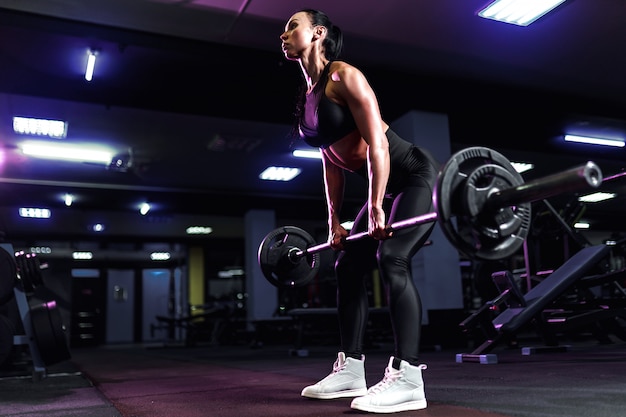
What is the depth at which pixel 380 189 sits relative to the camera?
4.88 ft

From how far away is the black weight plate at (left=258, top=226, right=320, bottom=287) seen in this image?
203 centimetres

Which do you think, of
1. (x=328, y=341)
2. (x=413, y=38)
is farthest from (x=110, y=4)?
(x=328, y=341)

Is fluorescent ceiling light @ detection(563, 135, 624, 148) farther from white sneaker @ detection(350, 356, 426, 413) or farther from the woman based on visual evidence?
white sneaker @ detection(350, 356, 426, 413)

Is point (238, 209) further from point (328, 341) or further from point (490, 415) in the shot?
point (490, 415)

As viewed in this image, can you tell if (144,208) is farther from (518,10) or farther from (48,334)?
(518,10)

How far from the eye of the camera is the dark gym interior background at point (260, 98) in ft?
12.8

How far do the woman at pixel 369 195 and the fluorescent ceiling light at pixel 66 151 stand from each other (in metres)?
5.37

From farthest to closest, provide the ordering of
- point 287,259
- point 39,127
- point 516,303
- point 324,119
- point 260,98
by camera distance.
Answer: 1. point 39,127
2. point 260,98
3. point 516,303
4. point 287,259
5. point 324,119

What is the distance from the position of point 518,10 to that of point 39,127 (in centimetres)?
486

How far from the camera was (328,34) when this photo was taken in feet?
5.67

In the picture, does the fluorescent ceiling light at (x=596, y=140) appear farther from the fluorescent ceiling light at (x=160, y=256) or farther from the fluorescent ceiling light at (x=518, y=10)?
the fluorescent ceiling light at (x=160, y=256)

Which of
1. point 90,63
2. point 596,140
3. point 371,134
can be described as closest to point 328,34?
point 371,134

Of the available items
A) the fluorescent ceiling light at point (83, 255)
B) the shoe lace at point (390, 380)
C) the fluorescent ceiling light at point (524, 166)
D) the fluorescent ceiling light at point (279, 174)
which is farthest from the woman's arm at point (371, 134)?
the fluorescent ceiling light at point (83, 255)

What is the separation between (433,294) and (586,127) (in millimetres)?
2850
